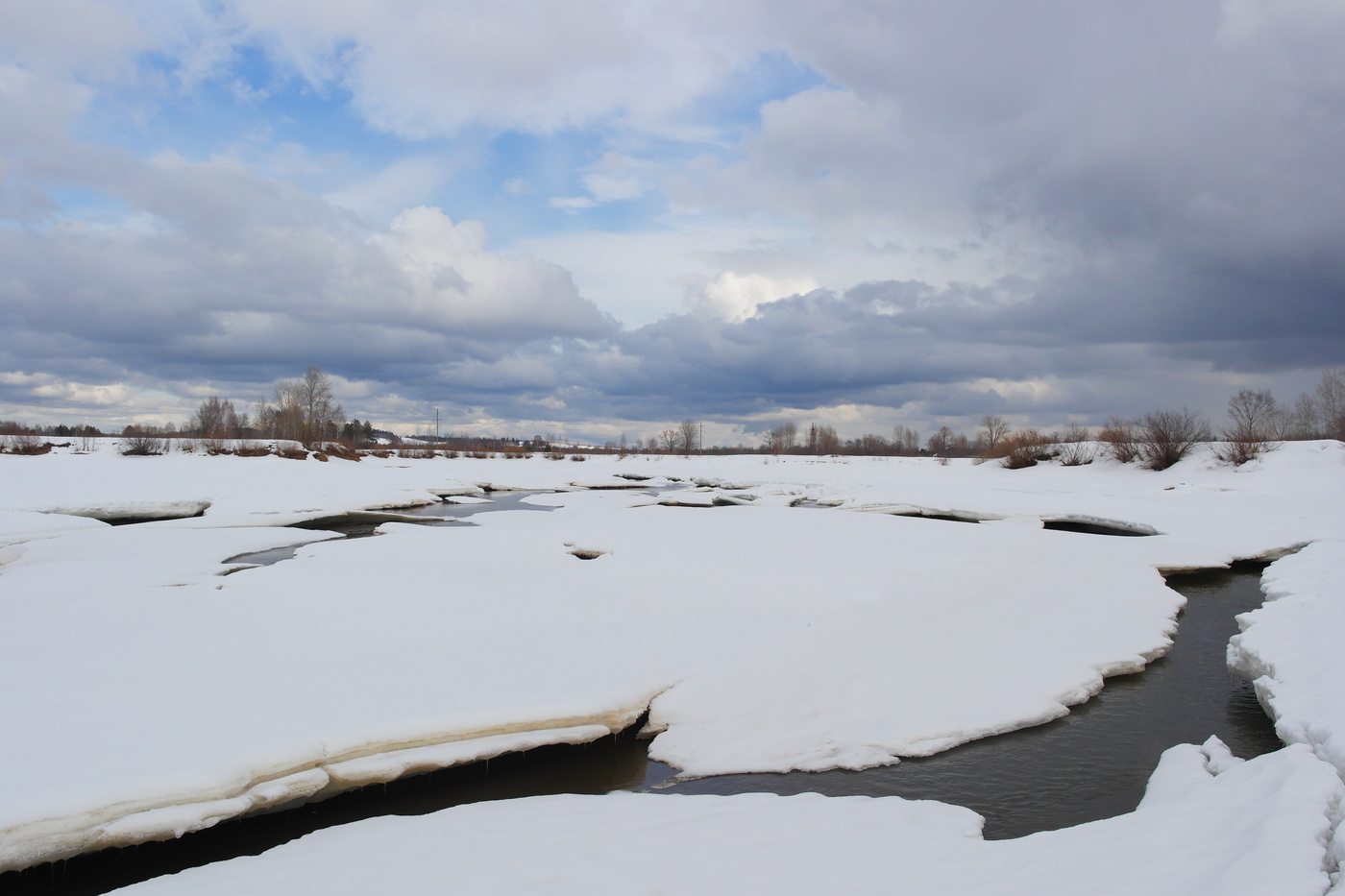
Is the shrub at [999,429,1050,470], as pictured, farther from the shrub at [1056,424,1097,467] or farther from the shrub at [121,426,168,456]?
the shrub at [121,426,168,456]

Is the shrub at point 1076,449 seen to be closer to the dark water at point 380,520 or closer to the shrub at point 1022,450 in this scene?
the shrub at point 1022,450

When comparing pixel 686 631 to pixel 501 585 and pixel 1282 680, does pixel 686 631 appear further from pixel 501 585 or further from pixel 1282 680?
pixel 1282 680

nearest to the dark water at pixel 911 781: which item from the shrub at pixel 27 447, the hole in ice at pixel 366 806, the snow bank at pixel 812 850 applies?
the hole in ice at pixel 366 806

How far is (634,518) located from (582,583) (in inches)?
311

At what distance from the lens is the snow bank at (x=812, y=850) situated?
397 centimetres

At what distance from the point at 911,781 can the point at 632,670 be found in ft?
10.4

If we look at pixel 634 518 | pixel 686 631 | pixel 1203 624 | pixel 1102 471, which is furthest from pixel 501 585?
pixel 1102 471

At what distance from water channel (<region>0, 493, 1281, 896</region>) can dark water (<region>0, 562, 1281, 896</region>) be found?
0.04 feet

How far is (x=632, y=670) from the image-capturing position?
7.86 m

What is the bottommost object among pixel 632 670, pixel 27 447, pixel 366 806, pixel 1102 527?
pixel 366 806

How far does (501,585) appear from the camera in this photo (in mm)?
11461

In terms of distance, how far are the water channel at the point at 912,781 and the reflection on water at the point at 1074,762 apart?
15mm

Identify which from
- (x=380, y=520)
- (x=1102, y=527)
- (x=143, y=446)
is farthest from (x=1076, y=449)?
(x=143, y=446)

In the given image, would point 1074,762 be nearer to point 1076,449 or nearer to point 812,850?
point 812,850
